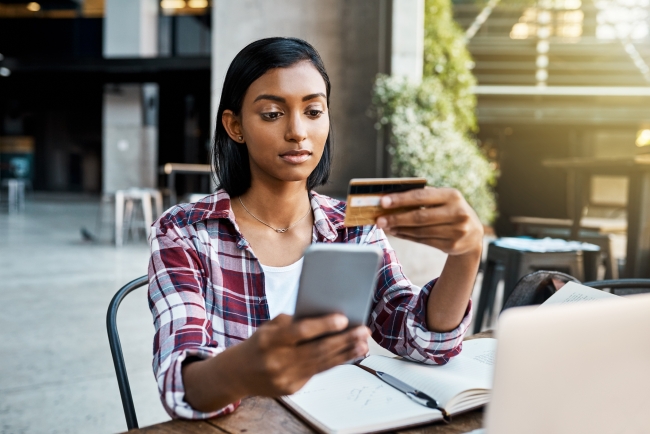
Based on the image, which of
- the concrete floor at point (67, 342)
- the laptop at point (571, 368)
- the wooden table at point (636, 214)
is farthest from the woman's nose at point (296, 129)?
the wooden table at point (636, 214)

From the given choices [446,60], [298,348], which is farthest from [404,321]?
[446,60]

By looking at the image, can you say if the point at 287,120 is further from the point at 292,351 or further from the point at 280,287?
the point at 292,351

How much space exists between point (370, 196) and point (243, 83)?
0.55m

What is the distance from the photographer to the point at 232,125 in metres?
1.29

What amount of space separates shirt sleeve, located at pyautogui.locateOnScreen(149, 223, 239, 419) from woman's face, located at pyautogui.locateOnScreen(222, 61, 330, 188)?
0.24m

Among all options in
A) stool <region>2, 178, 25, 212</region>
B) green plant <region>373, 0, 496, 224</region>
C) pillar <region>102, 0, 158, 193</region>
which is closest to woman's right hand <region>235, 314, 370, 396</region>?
green plant <region>373, 0, 496, 224</region>

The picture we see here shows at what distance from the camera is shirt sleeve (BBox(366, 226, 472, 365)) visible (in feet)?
3.42

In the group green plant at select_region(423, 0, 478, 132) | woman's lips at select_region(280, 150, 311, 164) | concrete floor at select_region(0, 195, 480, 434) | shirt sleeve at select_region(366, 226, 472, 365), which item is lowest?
concrete floor at select_region(0, 195, 480, 434)

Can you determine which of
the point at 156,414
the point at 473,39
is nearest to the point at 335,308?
the point at 156,414

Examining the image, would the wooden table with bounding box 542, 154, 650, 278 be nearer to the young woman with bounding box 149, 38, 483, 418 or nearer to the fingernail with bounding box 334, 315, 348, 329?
the young woman with bounding box 149, 38, 483, 418

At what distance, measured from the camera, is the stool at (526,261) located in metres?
2.76

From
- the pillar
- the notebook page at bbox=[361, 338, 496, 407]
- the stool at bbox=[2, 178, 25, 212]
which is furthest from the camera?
the pillar

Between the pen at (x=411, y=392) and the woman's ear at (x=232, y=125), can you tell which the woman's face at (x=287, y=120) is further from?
the pen at (x=411, y=392)

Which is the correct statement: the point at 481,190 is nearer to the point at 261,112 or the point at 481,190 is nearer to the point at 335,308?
the point at 261,112
